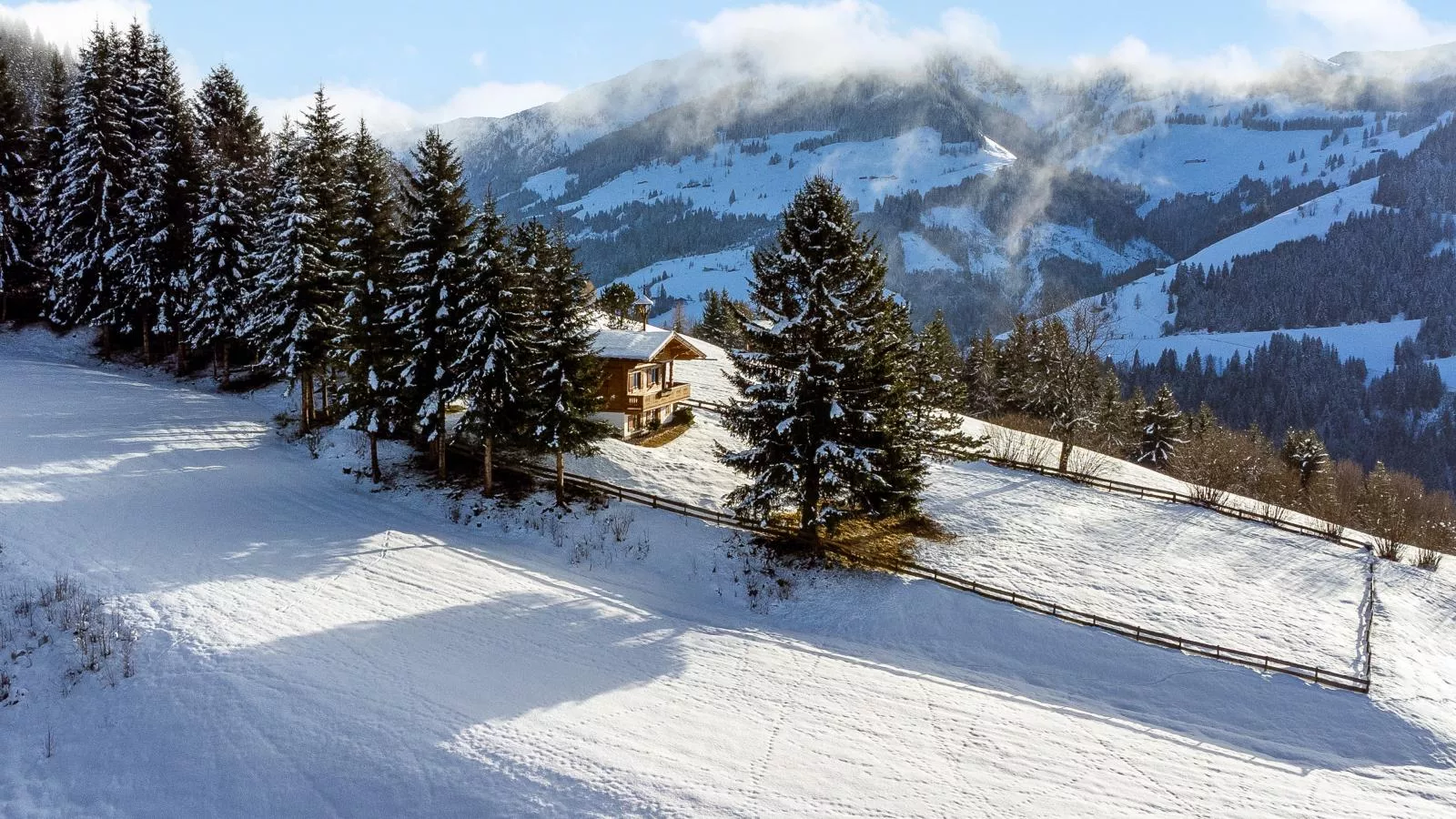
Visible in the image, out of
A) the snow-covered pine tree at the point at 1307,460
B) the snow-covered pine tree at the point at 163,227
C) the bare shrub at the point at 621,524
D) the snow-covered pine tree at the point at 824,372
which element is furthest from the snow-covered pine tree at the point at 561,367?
the snow-covered pine tree at the point at 1307,460

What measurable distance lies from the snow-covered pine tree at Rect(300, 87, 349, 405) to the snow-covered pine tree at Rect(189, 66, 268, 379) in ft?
12.9

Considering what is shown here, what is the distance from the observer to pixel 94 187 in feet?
125

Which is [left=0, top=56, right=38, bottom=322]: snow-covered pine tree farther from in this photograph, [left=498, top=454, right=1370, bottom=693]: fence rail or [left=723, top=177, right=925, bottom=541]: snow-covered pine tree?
[left=723, top=177, right=925, bottom=541]: snow-covered pine tree

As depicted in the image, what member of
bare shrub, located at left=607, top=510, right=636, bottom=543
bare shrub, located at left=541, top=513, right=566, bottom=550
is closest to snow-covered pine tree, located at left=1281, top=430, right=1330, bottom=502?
bare shrub, located at left=607, top=510, right=636, bottom=543

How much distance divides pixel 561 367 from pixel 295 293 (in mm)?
13432

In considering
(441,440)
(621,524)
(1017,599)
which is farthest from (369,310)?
(1017,599)

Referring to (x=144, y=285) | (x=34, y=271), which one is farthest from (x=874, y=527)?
(x=34, y=271)

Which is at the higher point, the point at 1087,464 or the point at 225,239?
the point at 225,239

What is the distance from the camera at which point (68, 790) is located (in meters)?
10.4

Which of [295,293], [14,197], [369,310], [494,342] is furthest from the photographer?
[14,197]

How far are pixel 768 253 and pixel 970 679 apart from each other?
14322 mm

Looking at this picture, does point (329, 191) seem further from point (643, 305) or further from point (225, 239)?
point (643, 305)

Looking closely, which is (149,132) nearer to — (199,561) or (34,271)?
(34,271)

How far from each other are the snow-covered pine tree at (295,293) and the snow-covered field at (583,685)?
5175mm
